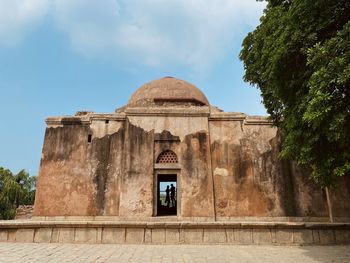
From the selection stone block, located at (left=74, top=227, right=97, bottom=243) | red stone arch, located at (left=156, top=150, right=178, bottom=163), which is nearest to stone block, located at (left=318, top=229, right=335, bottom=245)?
stone block, located at (left=74, top=227, right=97, bottom=243)

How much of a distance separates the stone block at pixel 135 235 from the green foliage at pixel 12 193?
17.9 meters

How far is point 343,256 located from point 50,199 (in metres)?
8.95

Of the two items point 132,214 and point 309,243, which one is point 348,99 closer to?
point 309,243

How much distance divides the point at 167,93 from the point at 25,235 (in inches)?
331

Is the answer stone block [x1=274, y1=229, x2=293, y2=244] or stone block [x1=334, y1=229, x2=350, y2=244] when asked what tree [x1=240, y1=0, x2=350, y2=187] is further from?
stone block [x1=334, y1=229, x2=350, y2=244]

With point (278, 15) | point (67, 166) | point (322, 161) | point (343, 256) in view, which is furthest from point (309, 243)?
point (67, 166)

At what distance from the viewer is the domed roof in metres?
12.8

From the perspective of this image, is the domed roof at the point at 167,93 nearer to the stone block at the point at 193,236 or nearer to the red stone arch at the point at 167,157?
the red stone arch at the point at 167,157

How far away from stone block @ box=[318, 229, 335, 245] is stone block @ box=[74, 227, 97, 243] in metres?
5.22

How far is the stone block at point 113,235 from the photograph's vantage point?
20.7 feet

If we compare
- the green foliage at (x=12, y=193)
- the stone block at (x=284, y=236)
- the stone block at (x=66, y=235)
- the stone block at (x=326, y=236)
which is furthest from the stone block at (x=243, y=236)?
the green foliage at (x=12, y=193)

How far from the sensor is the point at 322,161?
552 cm

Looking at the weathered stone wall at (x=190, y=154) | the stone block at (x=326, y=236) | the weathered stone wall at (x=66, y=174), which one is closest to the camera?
the stone block at (x=326, y=236)

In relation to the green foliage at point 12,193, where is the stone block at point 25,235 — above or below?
below
